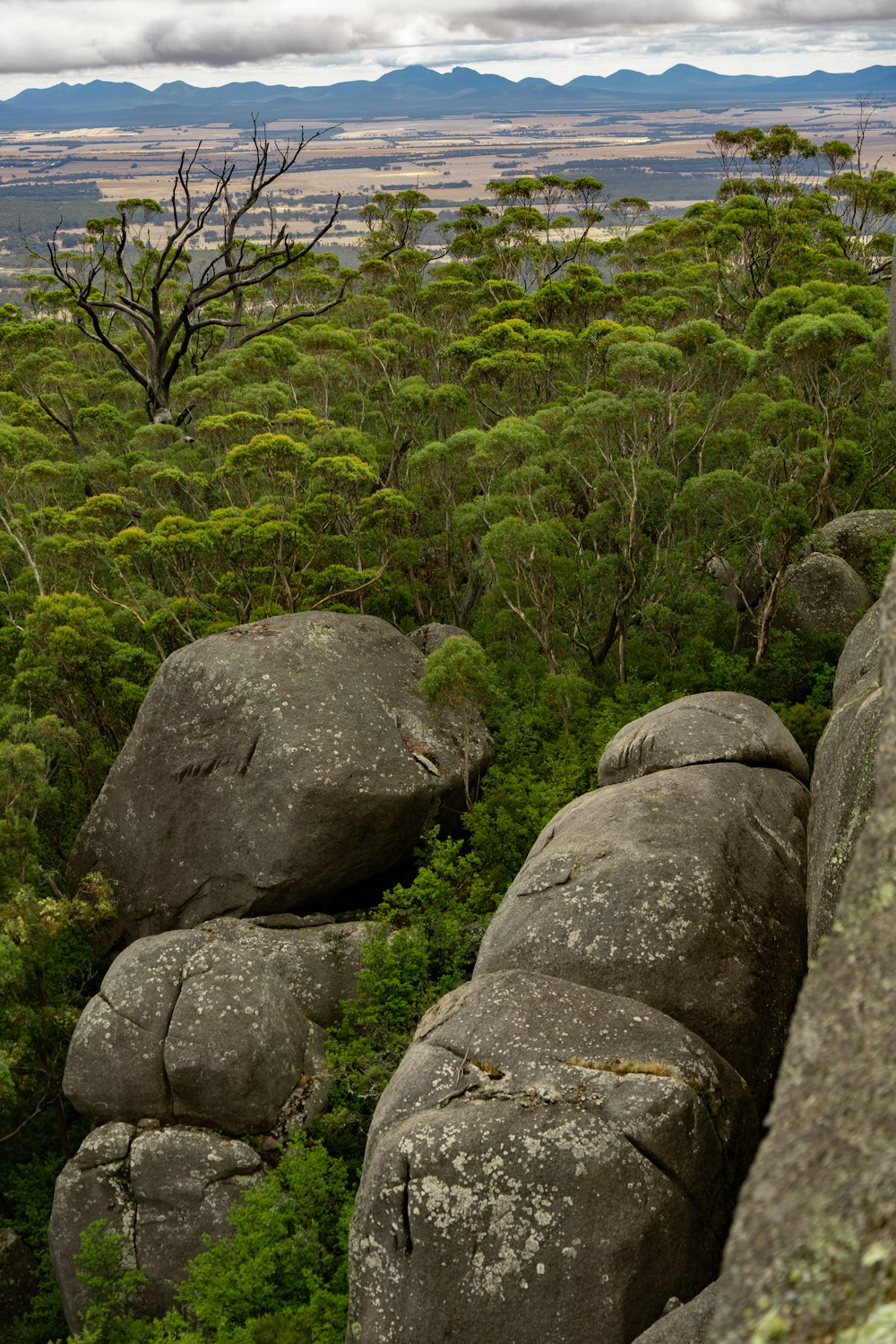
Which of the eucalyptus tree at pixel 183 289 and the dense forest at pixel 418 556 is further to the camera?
the eucalyptus tree at pixel 183 289

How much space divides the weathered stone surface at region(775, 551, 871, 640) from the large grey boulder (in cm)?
57

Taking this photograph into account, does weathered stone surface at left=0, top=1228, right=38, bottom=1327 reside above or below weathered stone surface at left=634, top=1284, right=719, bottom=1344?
below

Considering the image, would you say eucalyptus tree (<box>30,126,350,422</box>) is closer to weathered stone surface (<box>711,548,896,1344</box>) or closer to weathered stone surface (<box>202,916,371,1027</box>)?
weathered stone surface (<box>202,916,371,1027</box>)

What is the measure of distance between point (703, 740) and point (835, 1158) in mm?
11617

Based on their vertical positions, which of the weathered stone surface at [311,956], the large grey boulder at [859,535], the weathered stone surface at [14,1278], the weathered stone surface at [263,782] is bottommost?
the weathered stone surface at [14,1278]

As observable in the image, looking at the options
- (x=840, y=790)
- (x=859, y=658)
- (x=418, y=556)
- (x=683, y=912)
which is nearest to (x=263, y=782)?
(x=683, y=912)

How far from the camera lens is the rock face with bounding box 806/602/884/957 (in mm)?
10117

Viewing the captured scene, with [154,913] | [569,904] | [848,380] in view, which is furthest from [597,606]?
[569,904]

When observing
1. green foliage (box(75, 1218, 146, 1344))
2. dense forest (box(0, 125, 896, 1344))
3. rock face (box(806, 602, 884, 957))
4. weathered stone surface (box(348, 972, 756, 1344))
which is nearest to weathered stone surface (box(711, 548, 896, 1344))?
rock face (box(806, 602, 884, 957))

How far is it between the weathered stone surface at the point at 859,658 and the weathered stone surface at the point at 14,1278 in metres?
14.6

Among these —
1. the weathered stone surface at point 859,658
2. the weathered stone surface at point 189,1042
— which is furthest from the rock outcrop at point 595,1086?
the weathered stone surface at point 189,1042

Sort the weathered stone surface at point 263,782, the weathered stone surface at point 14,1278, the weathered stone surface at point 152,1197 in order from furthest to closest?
1. the weathered stone surface at point 263,782
2. the weathered stone surface at point 14,1278
3. the weathered stone surface at point 152,1197

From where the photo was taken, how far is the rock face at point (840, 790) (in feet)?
33.2

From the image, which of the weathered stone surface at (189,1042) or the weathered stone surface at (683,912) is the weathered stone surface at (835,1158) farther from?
the weathered stone surface at (189,1042)
